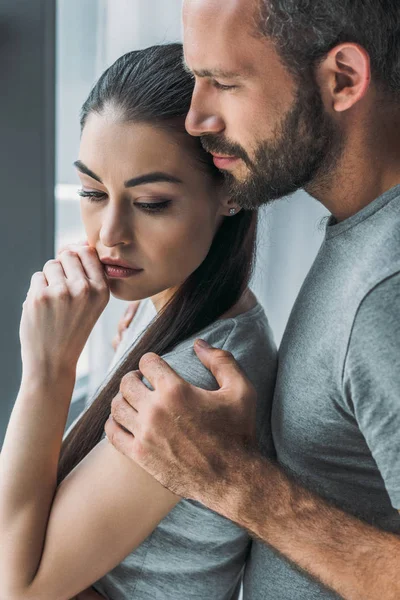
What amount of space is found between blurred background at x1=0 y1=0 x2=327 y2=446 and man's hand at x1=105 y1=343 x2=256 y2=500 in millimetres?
601

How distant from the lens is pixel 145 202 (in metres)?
1.12

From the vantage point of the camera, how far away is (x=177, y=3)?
2.05m

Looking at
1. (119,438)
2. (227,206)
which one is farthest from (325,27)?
(119,438)

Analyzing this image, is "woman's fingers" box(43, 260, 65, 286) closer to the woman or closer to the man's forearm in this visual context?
the woman

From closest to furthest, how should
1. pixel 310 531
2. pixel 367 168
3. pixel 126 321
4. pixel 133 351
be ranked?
1. pixel 310 531
2. pixel 367 168
3. pixel 133 351
4. pixel 126 321

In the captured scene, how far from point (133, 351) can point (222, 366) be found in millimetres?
290

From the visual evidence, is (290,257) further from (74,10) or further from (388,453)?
(388,453)

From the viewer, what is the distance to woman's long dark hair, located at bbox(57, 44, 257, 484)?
3.67 feet

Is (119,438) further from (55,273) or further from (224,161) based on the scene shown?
(224,161)

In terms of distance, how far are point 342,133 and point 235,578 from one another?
74 cm

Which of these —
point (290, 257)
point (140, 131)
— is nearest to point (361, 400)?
point (140, 131)

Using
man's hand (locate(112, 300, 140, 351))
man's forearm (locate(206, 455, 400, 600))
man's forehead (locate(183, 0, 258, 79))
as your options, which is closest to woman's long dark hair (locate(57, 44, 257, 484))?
man's forehead (locate(183, 0, 258, 79))

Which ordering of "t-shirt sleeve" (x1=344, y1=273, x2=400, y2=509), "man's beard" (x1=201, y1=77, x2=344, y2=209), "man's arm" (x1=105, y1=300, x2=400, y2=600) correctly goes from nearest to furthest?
"t-shirt sleeve" (x1=344, y1=273, x2=400, y2=509) → "man's arm" (x1=105, y1=300, x2=400, y2=600) → "man's beard" (x1=201, y1=77, x2=344, y2=209)

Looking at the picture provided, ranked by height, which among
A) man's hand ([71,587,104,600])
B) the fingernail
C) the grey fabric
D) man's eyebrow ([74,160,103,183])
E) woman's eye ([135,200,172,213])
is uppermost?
man's eyebrow ([74,160,103,183])
